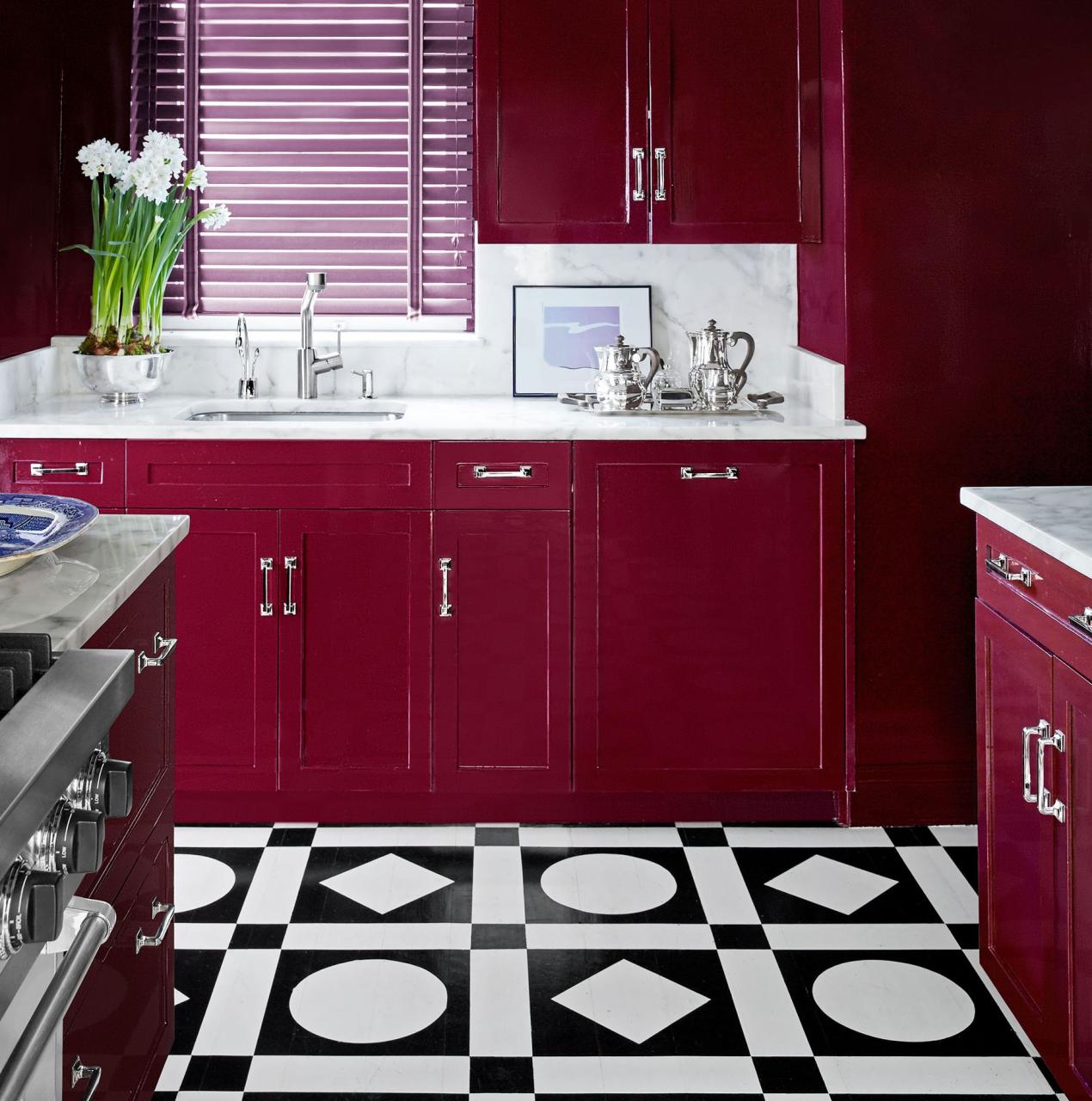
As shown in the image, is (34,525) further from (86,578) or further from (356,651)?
(356,651)

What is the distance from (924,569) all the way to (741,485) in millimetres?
494

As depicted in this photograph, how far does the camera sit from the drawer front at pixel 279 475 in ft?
10.5

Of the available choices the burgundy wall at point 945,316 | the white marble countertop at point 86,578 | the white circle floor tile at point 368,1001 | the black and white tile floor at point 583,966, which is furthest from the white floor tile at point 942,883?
the white marble countertop at point 86,578

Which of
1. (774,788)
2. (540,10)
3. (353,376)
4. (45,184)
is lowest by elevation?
(774,788)

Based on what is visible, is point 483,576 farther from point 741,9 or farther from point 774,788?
point 741,9

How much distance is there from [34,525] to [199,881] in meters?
1.29

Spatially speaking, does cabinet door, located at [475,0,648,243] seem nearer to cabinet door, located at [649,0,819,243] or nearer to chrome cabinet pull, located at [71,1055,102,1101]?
cabinet door, located at [649,0,819,243]

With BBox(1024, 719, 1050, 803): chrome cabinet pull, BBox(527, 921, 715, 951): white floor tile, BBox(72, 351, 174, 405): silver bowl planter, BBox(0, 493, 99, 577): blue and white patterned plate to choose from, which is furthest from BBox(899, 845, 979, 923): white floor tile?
BBox(72, 351, 174, 405): silver bowl planter

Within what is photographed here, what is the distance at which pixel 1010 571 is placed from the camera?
7.29ft

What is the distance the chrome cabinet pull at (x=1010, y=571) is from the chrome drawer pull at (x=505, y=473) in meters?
1.22

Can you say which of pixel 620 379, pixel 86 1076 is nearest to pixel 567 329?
pixel 620 379

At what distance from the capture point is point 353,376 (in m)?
3.87

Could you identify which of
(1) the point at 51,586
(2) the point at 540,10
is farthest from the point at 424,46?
(1) the point at 51,586

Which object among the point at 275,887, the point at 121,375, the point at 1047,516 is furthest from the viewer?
the point at 121,375
